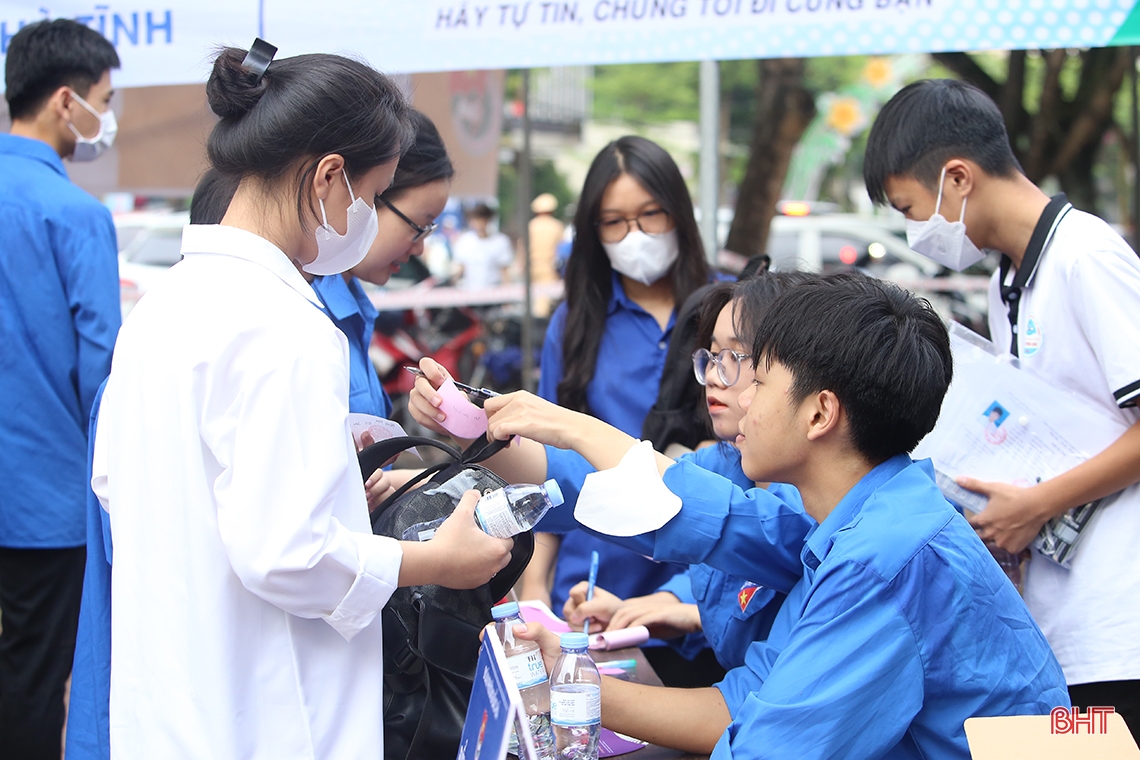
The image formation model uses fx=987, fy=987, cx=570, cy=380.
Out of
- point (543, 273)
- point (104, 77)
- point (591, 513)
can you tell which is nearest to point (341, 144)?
point (591, 513)

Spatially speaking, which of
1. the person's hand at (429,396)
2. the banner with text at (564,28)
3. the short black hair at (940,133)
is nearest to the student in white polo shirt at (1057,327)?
the short black hair at (940,133)

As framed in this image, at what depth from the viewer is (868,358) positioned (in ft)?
5.11

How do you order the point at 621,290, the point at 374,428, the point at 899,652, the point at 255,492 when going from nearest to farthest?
the point at 255,492
the point at 899,652
the point at 374,428
the point at 621,290

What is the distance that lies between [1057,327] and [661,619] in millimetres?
1058

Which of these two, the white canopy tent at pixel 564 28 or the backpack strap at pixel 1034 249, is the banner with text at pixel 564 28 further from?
the backpack strap at pixel 1034 249

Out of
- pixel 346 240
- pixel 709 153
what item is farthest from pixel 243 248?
pixel 709 153

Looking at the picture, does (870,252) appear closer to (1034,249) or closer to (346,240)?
(1034,249)

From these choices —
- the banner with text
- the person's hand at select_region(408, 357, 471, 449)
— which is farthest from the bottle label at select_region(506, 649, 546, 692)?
the banner with text

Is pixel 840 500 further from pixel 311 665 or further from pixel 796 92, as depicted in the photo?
pixel 796 92

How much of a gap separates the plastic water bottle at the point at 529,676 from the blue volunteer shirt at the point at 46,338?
171 centimetres

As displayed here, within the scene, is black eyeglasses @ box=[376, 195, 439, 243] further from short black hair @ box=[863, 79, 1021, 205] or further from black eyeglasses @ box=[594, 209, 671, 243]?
short black hair @ box=[863, 79, 1021, 205]

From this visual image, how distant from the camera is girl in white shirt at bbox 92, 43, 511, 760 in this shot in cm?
125

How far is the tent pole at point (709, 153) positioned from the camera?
12.9 feet

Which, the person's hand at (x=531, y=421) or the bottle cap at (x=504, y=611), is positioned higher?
the person's hand at (x=531, y=421)
